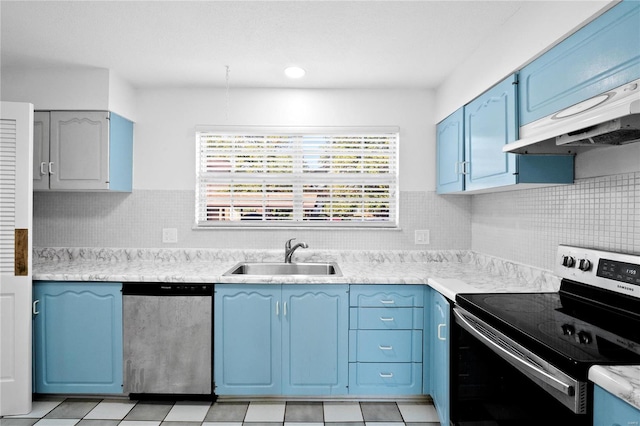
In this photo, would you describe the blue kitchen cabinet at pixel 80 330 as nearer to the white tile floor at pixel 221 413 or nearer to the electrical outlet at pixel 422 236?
the white tile floor at pixel 221 413

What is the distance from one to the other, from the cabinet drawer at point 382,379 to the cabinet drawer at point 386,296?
1.26 feet

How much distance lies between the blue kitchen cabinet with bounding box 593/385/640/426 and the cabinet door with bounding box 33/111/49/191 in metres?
3.22

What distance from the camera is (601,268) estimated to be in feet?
5.34

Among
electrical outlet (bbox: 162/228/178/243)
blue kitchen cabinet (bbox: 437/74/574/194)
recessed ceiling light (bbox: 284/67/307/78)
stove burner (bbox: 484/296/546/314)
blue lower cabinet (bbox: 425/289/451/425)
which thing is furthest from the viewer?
electrical outlet (bbox: 162/228/178/243)

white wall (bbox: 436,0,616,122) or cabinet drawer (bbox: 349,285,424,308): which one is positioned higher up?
white wall (bbox: 436,0,616,122)

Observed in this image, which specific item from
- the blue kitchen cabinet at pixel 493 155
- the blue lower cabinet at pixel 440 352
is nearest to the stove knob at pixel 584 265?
the blue kitchen cabinet at pixel 493 155

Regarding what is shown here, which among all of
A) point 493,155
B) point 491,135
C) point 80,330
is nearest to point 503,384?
point 493,155

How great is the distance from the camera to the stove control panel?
4.83 feet

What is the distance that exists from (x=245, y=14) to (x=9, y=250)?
1.94m

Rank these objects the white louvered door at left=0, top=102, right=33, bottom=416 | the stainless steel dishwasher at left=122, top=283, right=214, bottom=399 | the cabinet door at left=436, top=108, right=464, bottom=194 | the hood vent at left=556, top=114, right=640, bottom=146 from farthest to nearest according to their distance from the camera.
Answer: the cabinet door at left=436, top=108, right=464, bottom=194, the stainless steel dishwasher at left=122, top=283, right=214, bottom=399, the white louvered door at left=0, top=102, right=33, bottom=416, the hood vent at left=556, top=114, right=640, bottom=146

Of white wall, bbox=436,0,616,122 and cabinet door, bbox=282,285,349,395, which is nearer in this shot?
white wall, bbox=436,0,616,122

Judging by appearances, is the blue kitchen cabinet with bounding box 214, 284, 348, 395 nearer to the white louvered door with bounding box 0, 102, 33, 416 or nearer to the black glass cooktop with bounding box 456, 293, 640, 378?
the black glass cooktop with bounding box 456, 293, 640, 378

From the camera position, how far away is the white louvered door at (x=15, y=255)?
2.24 metres

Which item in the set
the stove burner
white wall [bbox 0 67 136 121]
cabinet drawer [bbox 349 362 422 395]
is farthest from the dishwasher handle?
the stove burner
